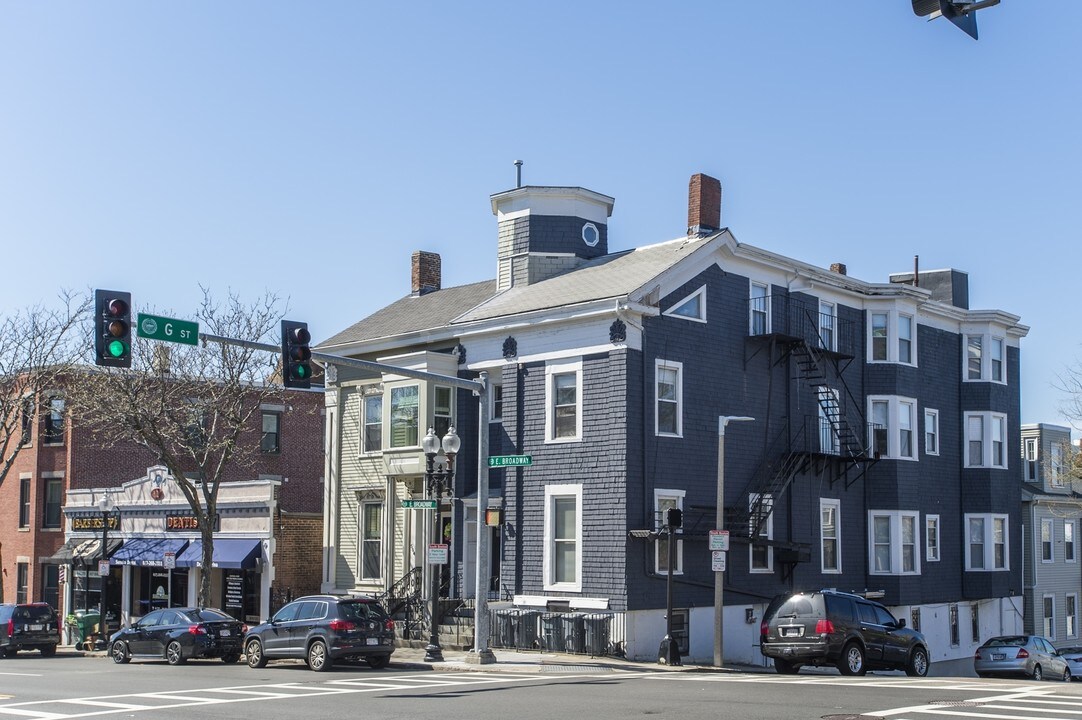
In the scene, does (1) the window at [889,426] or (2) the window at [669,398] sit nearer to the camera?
(2) the window at [669,398]

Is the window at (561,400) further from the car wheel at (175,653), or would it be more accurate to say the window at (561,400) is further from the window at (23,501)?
the window at (23,501)

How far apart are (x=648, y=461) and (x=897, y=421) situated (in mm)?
11348

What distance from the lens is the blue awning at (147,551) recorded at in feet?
141

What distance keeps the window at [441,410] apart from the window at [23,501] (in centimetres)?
2514

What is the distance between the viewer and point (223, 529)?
41.8 m

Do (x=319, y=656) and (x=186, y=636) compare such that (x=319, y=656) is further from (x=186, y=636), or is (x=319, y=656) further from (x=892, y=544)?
(x=892, y=544)

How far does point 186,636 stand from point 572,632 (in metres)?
9.83

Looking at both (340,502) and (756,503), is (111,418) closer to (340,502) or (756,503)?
(340,502)

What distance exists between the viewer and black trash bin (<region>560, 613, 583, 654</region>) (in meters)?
29.7

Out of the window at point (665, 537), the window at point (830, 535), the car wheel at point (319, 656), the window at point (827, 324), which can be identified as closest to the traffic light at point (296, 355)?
the car wheel at point (319, 656)

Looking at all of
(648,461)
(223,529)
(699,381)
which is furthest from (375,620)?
(223,529)

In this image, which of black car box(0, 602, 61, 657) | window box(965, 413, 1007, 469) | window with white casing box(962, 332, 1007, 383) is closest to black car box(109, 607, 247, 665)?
black car box(0, 602, 61, 657)

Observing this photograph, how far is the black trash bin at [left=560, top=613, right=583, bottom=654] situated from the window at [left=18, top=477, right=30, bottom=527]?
31077 millimetres

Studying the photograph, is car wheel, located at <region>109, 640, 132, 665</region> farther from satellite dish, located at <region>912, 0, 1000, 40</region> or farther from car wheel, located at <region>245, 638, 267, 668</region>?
satellite dish, located at <region>912, 0, 1000, 40</region>
